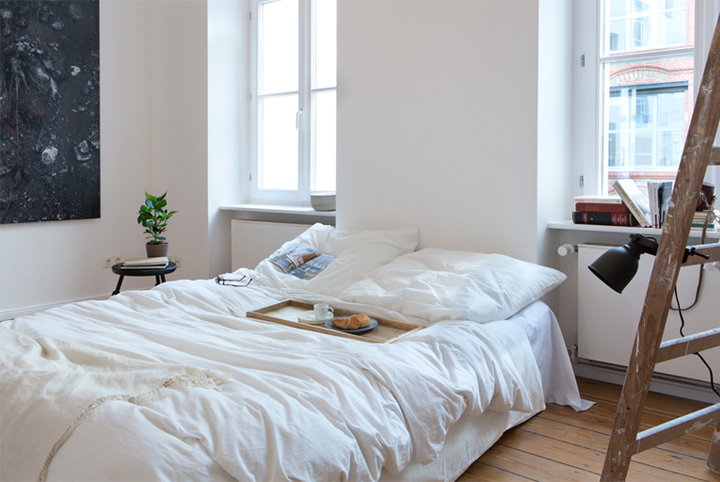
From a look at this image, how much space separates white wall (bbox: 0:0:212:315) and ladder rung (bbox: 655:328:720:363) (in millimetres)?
3255

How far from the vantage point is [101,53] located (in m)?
3.86

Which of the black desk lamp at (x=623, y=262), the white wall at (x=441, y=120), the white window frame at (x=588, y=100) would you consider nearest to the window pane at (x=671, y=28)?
the white window frame at (x=588, y=100)

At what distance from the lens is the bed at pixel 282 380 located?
1.14 m

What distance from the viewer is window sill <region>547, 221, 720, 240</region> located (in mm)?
2285

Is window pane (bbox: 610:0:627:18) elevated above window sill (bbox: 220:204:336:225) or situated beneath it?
elevated above

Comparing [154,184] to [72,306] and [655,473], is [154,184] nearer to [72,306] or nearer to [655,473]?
[72,306]

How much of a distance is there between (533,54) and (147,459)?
2.29m

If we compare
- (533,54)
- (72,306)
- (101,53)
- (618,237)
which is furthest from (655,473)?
(101,53)

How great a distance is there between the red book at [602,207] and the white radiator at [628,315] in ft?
0.55

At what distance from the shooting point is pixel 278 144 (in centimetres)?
401

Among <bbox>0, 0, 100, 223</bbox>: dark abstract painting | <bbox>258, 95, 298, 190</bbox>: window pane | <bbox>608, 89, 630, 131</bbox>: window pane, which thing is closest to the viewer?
<bbox>608, 89, 630, 131</bbox>: window pane

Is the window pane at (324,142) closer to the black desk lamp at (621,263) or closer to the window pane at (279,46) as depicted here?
the window pane at (279,46)

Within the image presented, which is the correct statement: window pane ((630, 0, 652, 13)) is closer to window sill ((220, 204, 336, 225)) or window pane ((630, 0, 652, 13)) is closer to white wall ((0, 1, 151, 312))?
window sill ((220, 204, 336, 225))

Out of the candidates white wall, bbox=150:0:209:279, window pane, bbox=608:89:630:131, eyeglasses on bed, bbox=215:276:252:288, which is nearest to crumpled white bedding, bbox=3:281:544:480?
eyeglasses on bed, bbox=215:276:252:288
